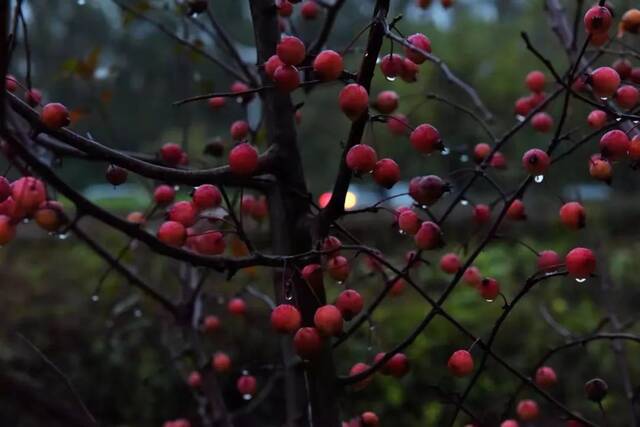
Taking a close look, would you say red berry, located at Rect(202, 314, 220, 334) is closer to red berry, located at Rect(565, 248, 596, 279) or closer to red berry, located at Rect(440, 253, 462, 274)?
red berry, located at Rect(440, 253, 462, 274)

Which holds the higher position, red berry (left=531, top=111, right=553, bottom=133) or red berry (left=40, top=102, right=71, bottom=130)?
red berry (left=531, top=111, right=553, bottom=133)

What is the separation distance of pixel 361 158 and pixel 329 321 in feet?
0.66

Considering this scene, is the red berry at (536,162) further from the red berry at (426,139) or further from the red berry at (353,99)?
the red berry at (353,99)

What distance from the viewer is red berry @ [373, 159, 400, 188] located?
107 cm

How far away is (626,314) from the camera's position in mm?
3795

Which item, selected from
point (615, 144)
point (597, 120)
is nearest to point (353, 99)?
point (615, 144)

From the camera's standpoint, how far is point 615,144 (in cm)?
110

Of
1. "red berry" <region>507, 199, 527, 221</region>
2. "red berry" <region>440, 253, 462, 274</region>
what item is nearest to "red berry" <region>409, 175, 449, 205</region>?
"red berry" <region>507, 199, 527, 221</region>

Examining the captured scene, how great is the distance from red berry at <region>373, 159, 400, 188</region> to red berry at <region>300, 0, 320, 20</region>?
0.74 m

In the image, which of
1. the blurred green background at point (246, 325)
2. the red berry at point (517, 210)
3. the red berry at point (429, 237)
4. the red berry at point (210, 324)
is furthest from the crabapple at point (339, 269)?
the blurred green background at point (246, 325)

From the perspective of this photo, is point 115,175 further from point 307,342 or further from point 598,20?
point 598,20

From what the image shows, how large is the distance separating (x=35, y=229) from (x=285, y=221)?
10.7ft

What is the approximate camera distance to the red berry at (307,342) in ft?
3.42

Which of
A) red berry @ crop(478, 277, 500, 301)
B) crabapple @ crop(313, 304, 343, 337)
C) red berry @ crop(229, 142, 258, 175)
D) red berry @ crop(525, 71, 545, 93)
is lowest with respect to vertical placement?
crabapple @ crop(313, 304, 343, 337)
